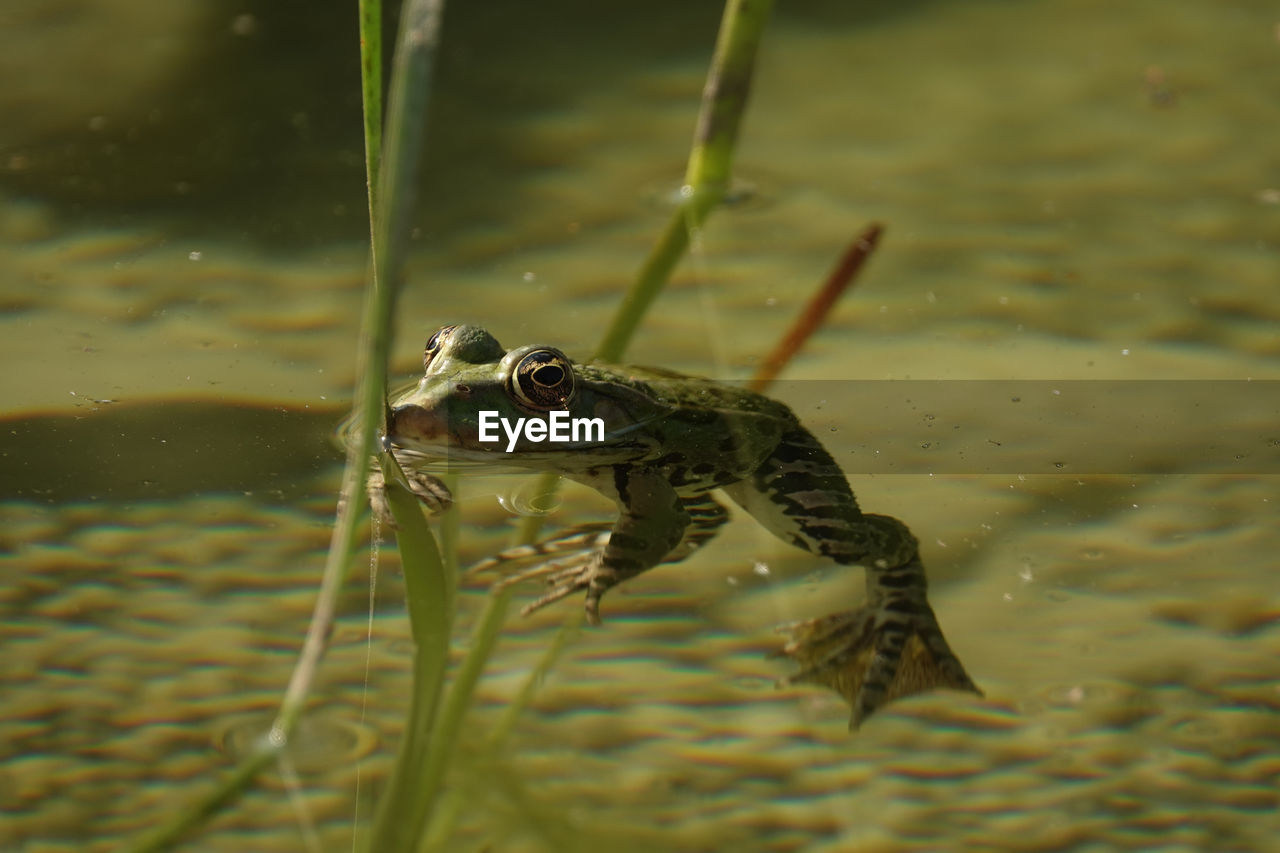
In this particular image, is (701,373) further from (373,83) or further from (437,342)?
(373,83)

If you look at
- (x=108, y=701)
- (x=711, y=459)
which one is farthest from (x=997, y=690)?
(x=108, y=701)

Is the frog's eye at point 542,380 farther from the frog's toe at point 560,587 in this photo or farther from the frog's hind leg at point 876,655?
the frog's hind leg at point 876,655

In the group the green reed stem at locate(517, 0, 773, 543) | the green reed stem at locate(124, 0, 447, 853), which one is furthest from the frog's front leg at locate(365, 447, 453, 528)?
the green reed stem at locate(124, 0, 447, 853)

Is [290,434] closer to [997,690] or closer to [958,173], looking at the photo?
[997,690]

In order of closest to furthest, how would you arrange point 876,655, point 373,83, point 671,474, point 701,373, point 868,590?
point 373,83, point 876,655, point 868,590, point 671,474, point 701,373

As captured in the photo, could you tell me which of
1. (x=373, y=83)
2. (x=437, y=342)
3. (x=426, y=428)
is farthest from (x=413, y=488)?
(x=373, y=83)

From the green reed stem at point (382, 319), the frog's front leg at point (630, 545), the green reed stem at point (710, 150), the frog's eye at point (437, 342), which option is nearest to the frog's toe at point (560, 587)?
the frog's front leg at point (630, 545)
